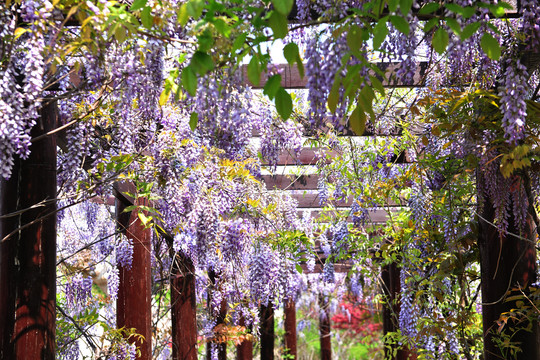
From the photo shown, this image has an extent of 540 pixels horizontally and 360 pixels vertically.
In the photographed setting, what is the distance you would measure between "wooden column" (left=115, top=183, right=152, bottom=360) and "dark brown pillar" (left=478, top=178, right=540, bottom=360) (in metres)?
2.51

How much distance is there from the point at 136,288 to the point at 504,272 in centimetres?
274

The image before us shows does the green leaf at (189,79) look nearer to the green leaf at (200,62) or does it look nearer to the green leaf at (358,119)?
the green leaf at (200,62)

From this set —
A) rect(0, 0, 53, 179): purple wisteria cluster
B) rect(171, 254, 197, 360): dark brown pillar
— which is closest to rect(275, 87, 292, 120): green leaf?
rect(0, 0, 53, 179): purple wisteria cluster

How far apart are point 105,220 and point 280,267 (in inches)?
73.6

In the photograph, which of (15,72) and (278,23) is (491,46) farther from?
(15,72)

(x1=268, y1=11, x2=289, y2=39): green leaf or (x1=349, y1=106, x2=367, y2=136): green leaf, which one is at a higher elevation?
(x1=268, y1=11, x2=289, y2=39): green leaf

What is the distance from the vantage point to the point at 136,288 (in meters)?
4.98

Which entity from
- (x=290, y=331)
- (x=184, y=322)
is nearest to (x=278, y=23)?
(x=184, y=322)

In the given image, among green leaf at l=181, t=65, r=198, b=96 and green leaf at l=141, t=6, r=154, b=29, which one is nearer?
green leaf at l=181, t=65, r=198, b=96

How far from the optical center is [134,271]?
4.98 m

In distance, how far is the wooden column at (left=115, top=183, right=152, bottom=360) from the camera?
4.93m

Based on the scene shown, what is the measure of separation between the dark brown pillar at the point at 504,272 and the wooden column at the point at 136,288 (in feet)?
8.22

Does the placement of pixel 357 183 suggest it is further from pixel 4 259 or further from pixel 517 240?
pixel 4 259

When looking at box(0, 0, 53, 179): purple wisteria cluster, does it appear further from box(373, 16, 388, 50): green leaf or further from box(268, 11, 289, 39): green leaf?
box(373, 16, 388, 50): green leaf
